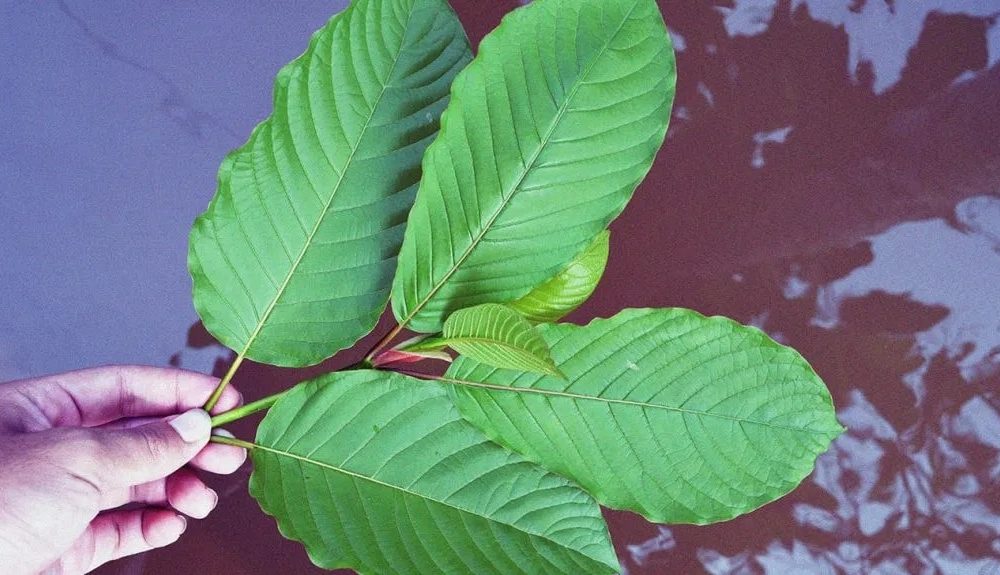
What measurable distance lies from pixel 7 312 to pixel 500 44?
3.42 feet

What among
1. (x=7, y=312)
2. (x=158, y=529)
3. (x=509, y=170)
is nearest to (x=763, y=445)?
(x=509, y=170)

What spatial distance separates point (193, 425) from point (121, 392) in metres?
0.29

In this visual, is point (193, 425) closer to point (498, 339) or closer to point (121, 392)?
point (121, 392)

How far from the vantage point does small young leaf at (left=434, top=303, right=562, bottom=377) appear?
689mm

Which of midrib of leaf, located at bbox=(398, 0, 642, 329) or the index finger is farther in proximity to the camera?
the index finger

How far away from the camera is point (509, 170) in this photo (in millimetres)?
792

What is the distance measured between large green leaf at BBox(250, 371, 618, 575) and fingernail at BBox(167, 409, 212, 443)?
13cm

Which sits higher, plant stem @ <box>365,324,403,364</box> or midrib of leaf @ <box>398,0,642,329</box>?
midrib of leaf @ <box>398,0,642,329</box>

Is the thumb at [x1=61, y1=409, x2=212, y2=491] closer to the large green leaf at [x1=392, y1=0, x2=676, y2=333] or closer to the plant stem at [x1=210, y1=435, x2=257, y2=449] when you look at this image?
the plant stem at [x1=210, y1=435, x2=257, y2=449]

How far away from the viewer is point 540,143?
788 mm

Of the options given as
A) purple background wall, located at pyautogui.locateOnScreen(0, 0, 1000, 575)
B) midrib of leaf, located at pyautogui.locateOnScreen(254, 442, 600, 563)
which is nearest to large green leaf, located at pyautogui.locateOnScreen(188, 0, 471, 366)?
midrib of leaf, located at pyautogui.locateOnScreen(254, 442, 600, 563)

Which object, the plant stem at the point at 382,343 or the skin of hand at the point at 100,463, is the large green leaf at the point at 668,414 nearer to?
the plant stem at the point at 382,343

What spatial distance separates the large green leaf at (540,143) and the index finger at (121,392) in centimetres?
46

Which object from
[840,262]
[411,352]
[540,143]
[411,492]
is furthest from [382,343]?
[840,262]
